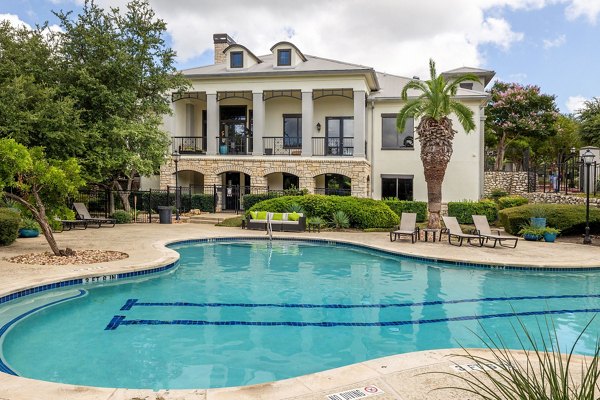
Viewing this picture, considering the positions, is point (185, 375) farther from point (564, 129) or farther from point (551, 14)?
point (564, 129)

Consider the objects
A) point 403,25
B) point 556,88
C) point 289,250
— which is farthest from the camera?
point 556,88

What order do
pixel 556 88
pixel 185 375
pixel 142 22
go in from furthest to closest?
pixel 556 88
pixel 142 22
pixel 185 375

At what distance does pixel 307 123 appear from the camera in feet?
77.3

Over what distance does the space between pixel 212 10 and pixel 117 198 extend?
1118 cm

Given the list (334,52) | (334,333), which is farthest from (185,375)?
(334,52)

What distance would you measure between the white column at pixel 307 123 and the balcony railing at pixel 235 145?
A: 366cm

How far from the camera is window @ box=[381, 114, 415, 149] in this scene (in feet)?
82.4

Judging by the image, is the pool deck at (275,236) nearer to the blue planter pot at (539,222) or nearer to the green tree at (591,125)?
the blue planter pot at (539,222)

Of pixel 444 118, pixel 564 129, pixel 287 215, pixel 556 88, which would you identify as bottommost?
pixel 287 215

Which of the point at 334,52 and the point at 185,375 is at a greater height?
the point at 334,52

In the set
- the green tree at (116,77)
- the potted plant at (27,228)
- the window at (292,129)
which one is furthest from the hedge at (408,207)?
the potted plant at (27,228)

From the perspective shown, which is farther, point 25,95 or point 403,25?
point 403,25

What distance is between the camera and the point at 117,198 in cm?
2353

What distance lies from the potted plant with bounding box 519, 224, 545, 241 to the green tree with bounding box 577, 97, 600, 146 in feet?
28.2
